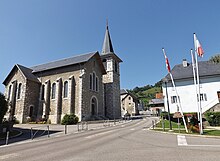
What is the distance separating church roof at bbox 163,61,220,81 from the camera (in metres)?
26.7

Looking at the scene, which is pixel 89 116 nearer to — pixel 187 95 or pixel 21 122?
pixel 21 122

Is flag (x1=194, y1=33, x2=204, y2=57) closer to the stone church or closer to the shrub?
the shrub

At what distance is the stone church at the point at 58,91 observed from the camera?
26.5 metres

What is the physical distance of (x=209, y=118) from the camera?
19484mm

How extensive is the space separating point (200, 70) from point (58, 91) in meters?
25.8

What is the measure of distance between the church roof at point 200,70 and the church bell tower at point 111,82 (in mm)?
12633

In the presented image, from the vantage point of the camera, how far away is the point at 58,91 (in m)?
27.8

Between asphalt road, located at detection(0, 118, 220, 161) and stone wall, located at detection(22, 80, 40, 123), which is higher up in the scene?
stone wall, located at detection(22, 80, 40, 123)

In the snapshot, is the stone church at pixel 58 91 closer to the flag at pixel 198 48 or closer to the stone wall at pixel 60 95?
the stone wall at pixel 60 95

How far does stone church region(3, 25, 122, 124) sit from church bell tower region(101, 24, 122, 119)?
3788 millimetres

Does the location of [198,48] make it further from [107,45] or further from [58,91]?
[107,45]

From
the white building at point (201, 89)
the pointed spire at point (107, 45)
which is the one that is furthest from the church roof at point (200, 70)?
the pointed spire at point (107, 45)

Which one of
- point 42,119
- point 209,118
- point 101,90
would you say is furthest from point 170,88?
point 42,119

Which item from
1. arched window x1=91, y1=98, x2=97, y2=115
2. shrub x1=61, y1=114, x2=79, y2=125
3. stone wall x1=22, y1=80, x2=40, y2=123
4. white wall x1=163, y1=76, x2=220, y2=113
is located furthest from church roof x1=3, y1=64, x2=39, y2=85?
white wall x1=163, y1=76, x2=220, y2=113
